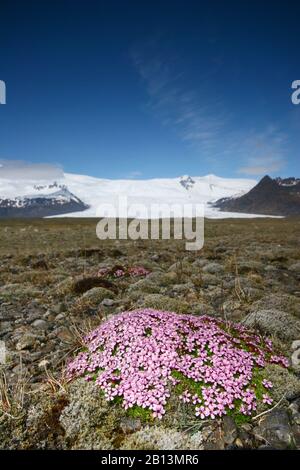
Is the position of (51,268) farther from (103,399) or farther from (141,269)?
(103,399)

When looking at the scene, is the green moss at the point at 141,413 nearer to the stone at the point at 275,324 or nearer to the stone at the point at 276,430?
the stone at the point at 276,430

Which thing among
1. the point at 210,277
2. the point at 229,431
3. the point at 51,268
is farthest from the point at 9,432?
the point at 51,268

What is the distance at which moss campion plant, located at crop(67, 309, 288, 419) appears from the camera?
16.5ft

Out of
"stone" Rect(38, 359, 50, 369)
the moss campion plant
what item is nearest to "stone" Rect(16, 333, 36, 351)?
"stone" Rect(38, 359, 50, 369)

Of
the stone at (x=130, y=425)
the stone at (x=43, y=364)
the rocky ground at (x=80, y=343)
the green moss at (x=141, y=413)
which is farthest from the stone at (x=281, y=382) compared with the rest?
the stone at (x=43, y=364)

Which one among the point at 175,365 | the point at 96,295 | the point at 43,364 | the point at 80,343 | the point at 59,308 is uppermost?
the point at 175,365

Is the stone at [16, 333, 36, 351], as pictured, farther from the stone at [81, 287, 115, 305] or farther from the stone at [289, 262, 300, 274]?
the stone at [289, 262, 300, 274]

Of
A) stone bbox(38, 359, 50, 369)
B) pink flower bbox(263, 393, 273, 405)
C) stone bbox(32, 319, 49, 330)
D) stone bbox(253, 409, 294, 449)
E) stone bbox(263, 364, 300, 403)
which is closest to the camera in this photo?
stone bbox(253, 409, 294, 449)

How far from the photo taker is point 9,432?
5043mm

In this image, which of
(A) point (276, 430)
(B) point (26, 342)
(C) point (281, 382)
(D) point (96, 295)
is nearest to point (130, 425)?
(A) point (276, 430)

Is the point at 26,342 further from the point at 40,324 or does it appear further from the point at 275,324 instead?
the point at 275,324

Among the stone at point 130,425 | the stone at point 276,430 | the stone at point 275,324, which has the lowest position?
the stone at point 276,430

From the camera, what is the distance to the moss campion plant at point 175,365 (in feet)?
16.5

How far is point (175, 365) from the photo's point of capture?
17.7 feet
